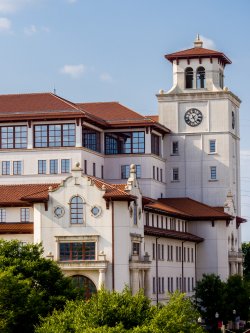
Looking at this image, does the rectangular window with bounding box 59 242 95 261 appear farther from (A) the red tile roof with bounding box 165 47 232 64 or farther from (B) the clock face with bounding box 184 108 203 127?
(A) the red tile roof with bounding box 165 47 232 64

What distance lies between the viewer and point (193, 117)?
595ft

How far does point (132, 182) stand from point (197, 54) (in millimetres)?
50719

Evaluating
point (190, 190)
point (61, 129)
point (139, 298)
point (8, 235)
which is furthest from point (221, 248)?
point (139, 298)

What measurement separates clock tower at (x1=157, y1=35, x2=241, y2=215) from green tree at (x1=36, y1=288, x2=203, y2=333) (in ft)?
256

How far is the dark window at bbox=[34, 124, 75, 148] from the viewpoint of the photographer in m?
→ 156

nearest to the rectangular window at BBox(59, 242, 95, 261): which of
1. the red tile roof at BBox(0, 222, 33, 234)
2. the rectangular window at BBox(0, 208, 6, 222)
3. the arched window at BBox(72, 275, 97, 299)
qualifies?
the arched window at BBox(72, 275, 97, 299)

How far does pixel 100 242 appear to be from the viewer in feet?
433

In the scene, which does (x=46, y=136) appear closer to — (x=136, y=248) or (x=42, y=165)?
(x=42, y=165)

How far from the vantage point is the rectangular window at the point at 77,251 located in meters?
132

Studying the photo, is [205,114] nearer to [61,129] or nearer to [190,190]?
[190,190]

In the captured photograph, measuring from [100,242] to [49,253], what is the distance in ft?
16.5

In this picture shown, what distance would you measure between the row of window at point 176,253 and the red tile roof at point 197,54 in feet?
93.1

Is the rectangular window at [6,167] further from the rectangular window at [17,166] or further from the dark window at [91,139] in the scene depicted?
the dark window at [91,139]

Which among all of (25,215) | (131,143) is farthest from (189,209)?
(25,215)
